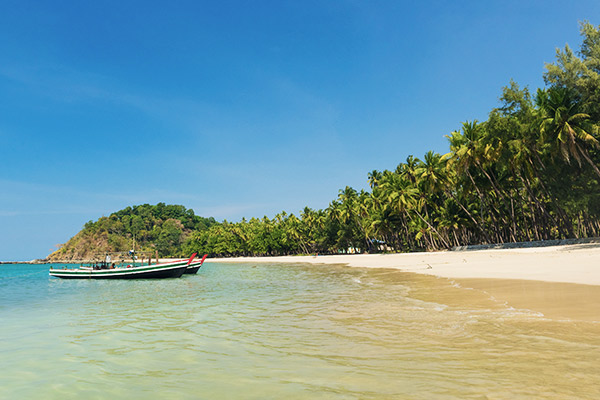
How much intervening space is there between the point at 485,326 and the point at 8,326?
15.7m

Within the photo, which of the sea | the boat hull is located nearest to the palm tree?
the sea

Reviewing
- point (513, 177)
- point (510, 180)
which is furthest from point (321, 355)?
point (510, 180)

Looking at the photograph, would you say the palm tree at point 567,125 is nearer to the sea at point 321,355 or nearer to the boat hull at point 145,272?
the sea at point 321,355

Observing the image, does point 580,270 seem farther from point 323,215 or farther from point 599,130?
point 323,215

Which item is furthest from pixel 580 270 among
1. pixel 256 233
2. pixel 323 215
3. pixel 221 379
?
pixel 256 233

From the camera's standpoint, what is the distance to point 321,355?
7.02 metres

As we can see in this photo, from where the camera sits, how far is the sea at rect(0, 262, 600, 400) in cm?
510

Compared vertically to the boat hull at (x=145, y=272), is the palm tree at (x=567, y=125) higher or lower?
higher

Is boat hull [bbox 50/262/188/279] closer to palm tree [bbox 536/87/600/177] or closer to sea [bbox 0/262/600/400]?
sea [bbox 0/262/600/400]

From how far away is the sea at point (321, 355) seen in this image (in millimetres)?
5098

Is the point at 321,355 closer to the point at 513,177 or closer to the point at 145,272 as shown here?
the point at 145,272

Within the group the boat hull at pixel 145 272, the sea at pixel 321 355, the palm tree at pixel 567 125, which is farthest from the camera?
the boat hull at pixel 145 272

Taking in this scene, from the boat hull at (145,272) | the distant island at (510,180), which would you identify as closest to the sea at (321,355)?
the boat hull at (145,272)

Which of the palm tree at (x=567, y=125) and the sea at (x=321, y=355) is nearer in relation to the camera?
the sea at (x=321, y=355)
